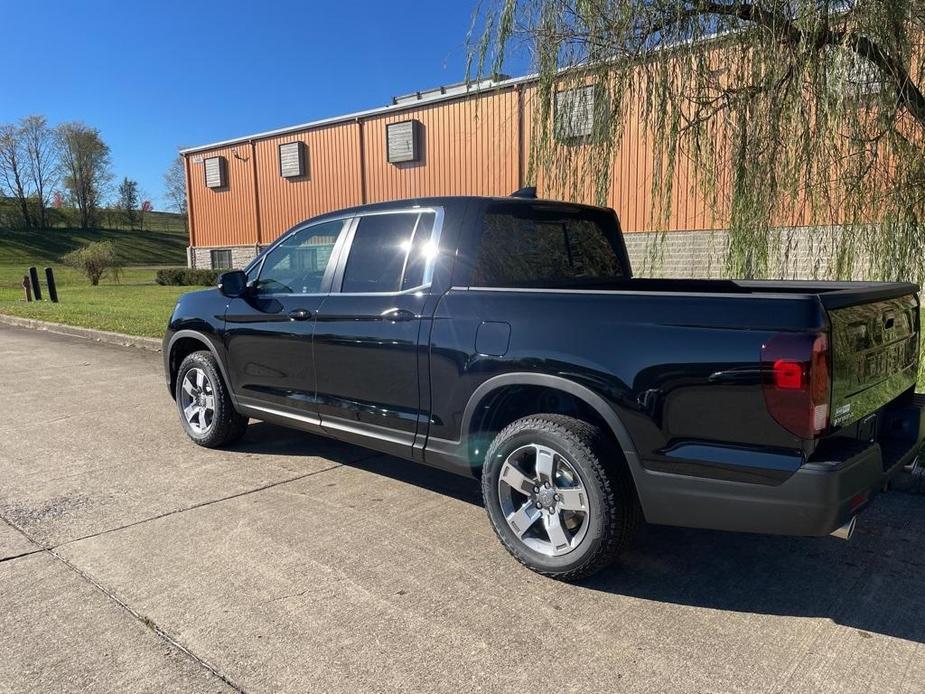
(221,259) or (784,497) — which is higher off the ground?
(221,259)

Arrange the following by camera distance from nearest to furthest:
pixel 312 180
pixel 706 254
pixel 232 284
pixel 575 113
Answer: pixel 232 284 → pixel 575 113 → pixel 706 254 → pixel 312 180

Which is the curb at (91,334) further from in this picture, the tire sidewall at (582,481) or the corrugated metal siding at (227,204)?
the corrugated metal siding at (227,204)

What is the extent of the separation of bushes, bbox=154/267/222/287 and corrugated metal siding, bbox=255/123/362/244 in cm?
265

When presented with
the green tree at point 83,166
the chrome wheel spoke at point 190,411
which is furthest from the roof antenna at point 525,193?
the green tree at point 83,166

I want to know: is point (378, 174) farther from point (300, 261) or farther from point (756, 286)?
point (756, 286)

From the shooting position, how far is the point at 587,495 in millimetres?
3027

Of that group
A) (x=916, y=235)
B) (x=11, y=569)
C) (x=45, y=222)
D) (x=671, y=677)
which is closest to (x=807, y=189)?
(x=916, y=235)

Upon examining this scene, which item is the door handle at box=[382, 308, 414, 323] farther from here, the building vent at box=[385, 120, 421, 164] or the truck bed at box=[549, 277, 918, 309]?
the building vent at box=[385, 120, 421, 164]

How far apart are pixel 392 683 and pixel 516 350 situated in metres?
1.49

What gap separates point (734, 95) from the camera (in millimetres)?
5184

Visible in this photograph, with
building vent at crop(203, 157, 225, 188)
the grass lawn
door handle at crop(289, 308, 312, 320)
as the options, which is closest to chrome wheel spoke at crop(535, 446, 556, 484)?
door handle at crop(289, 308, 312, 320)

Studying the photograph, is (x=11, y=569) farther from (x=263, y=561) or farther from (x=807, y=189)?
(x=807, y=189)

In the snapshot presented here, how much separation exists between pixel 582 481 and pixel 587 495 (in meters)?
0.06

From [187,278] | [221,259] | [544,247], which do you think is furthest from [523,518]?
[221,259]
